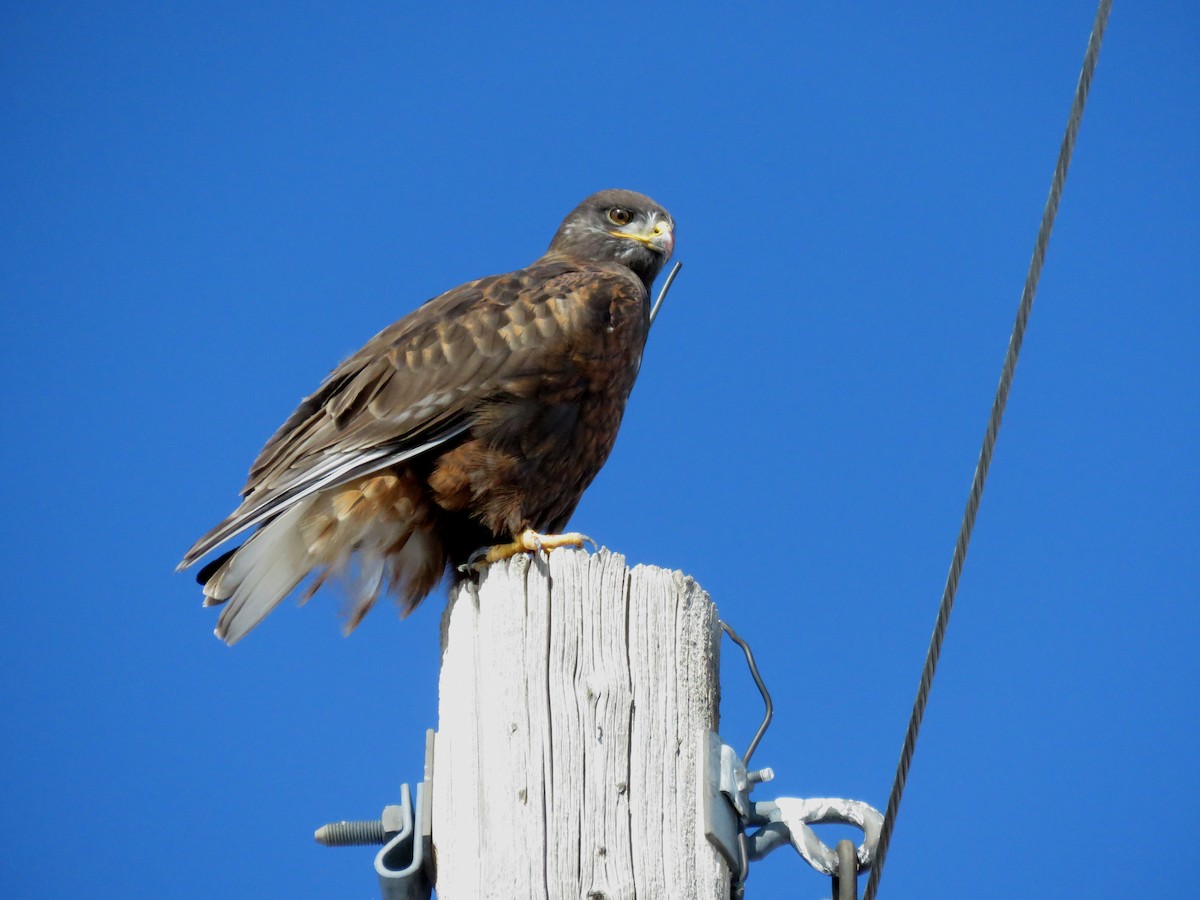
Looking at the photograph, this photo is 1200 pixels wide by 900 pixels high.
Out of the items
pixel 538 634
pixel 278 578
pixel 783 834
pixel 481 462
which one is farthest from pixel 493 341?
pixel 783 834

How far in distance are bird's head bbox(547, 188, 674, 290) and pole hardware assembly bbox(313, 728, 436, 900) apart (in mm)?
3161

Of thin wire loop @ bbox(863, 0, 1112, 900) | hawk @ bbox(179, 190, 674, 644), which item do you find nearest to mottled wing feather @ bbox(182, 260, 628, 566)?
hawk @ bbox(179, 190, 674, 644)

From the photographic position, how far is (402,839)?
2852 mm

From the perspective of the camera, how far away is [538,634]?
279cm

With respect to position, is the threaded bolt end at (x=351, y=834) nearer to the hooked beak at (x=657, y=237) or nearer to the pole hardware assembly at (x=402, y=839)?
the pole hardware assembly at (x=402, y=839)

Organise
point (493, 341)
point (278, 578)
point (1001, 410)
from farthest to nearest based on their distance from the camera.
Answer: point (493, 341)
point (278, 578)
point (1001, 410)

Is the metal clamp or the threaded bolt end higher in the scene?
the threaded bolt end

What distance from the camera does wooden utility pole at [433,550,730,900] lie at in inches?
101

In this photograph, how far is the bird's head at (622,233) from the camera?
5.71m

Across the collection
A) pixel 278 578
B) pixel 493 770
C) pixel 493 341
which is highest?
pixel 493 341

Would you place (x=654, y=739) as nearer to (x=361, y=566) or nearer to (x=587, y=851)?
(x=587, y=851)

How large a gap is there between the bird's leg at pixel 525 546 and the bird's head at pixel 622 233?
1.93 metres

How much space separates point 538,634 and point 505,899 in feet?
1.75

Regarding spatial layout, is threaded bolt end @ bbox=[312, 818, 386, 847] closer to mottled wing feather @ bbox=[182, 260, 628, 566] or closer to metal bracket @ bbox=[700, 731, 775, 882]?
metal bracket @ bbox=[700, 731, 775, 882]
